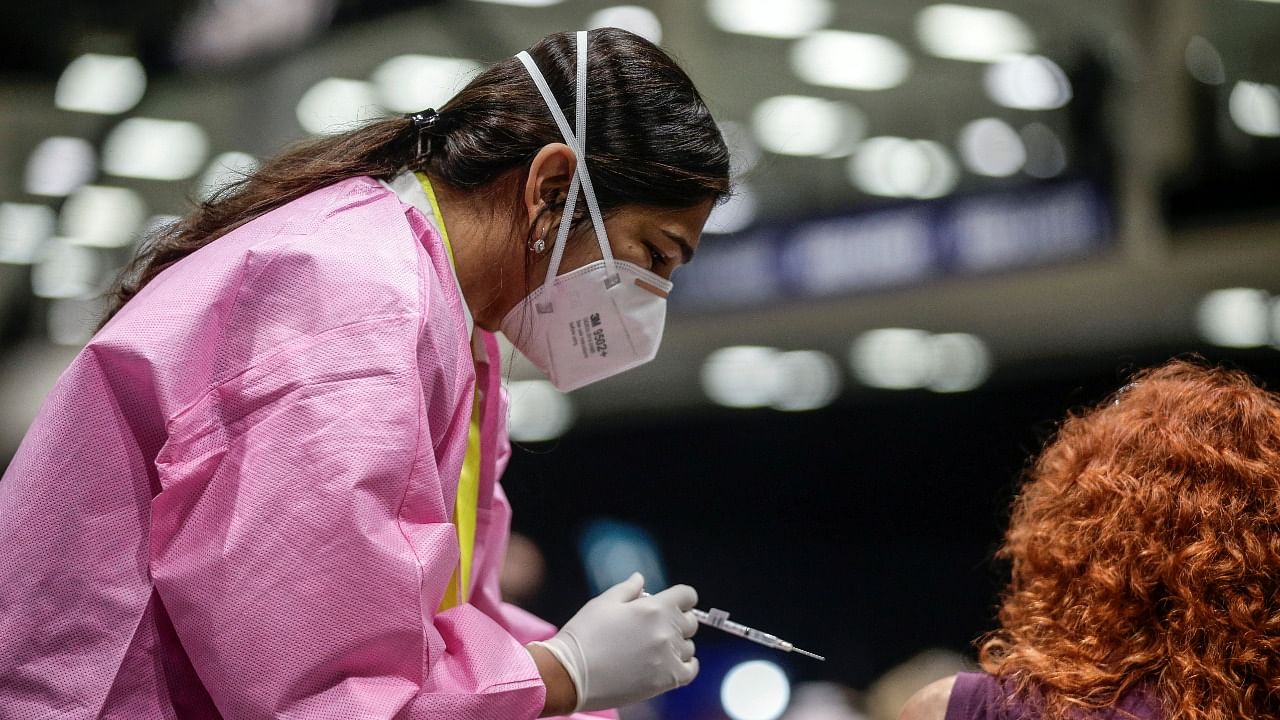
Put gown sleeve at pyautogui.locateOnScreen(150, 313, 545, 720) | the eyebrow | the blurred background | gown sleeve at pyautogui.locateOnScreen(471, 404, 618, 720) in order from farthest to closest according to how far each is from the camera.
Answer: the blurred background
gown sleeve at pyautogui.locateOnScreen(471, 404, 618, 720)
the eyebrow
gown sleeve at pyautogui.locateOnScreen(150, 313, 545, 720)

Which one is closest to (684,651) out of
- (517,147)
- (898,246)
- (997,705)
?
(997,705)

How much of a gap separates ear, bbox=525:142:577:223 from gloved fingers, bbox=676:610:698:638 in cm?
47

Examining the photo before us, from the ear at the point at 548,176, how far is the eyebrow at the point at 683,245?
0.13 meters

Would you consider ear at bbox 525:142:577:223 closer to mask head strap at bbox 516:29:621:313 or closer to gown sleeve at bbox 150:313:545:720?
mask head strap at bbox 516:29:621:313

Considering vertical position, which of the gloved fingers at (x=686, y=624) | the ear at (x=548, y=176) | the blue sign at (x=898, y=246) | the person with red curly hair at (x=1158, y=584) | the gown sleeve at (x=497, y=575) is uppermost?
the ear at (x=548, y=176)

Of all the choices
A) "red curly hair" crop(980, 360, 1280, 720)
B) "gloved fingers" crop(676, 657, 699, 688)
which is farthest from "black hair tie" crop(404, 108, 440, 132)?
"red curly hair" crop(980, 360, 1280, 720)

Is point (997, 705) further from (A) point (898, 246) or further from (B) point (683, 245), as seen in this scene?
(A) point (898, 246)

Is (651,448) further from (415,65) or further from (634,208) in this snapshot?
(634,208)

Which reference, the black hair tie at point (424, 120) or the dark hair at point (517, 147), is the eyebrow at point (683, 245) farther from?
the black hair tie at point (424, 120)

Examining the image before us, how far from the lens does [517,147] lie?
1328 millimetres

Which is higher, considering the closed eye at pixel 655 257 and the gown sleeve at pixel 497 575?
the closed eye at pixel 655 257

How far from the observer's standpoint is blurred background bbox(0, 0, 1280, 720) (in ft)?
11.5

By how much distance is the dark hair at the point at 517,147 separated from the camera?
52.3 inches

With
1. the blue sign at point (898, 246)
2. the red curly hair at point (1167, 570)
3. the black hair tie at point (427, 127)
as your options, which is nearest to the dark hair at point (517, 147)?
the black hair tie at point (427, 127)
